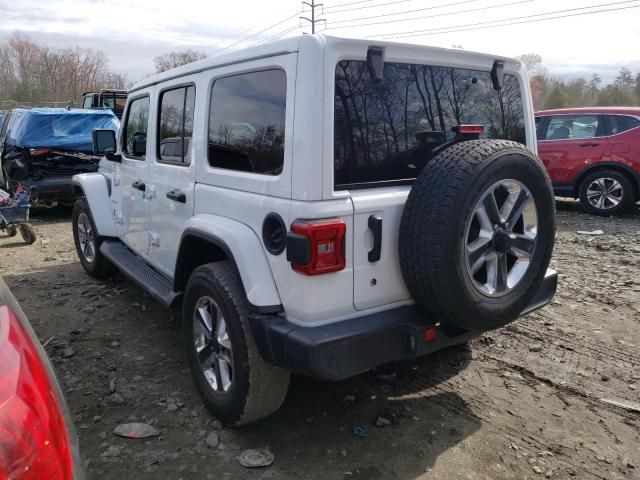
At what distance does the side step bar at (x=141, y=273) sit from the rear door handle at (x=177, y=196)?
61cm

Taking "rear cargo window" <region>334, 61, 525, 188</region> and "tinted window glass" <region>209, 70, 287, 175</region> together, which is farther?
"tinted window glass" <region>209, 70, 287, 175</region>

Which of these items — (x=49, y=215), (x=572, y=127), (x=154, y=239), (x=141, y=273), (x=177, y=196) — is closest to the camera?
(x=177, y=196)

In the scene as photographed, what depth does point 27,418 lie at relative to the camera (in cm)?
111

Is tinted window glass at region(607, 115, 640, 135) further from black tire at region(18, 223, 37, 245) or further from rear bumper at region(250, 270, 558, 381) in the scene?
black tire at region(18, 223, 37, 245)

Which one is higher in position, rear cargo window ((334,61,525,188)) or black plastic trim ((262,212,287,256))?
rear cargo window ((334,61,525,188))

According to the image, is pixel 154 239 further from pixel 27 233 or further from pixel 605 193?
pixel 605 193

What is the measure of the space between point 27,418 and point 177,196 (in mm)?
2426

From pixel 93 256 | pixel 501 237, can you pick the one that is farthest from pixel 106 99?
pixel 501 237

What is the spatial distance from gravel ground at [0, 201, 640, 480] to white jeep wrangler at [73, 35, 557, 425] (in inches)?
12.7

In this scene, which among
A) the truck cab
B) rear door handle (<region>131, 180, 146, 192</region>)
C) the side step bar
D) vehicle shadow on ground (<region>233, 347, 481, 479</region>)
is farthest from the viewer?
the truck cab

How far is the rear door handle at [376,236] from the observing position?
8.27 feet

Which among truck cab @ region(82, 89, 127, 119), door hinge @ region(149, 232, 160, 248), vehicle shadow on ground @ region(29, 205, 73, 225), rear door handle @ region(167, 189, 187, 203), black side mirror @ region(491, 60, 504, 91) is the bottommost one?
vehicle shadow on ground @ region(29, 205, 73, 225)

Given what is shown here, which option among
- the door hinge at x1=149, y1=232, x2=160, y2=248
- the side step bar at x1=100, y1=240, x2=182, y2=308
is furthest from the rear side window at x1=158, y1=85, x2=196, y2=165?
the side step bar at x1=100, y1=240, x2=182, y2=308

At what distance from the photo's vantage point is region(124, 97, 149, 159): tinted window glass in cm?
425
